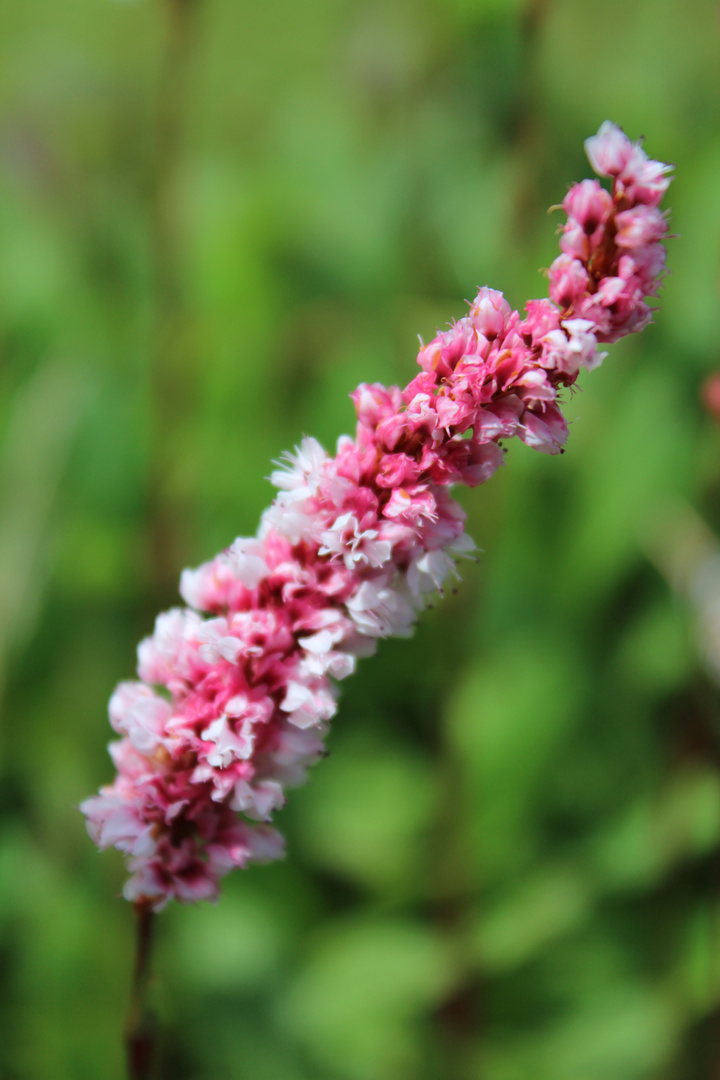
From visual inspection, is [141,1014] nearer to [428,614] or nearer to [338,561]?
[338,561]

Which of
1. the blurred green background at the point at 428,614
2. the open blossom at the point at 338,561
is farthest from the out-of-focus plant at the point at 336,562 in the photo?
the blurred green background at the point at 428,614

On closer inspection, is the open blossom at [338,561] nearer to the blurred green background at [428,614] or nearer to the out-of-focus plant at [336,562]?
the out-of-focus plant at [336,562]

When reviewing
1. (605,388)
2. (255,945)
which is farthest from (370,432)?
(605,388)

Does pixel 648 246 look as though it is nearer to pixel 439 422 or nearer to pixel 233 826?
pixel 439 422

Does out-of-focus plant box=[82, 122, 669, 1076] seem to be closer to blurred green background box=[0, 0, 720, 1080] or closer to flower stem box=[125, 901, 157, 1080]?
flower stem box=[125, 901, 157, 1080]

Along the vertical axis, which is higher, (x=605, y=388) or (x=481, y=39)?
(x=481, y=39)

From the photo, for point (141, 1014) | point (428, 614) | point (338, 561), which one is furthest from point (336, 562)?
point (428, 614)
